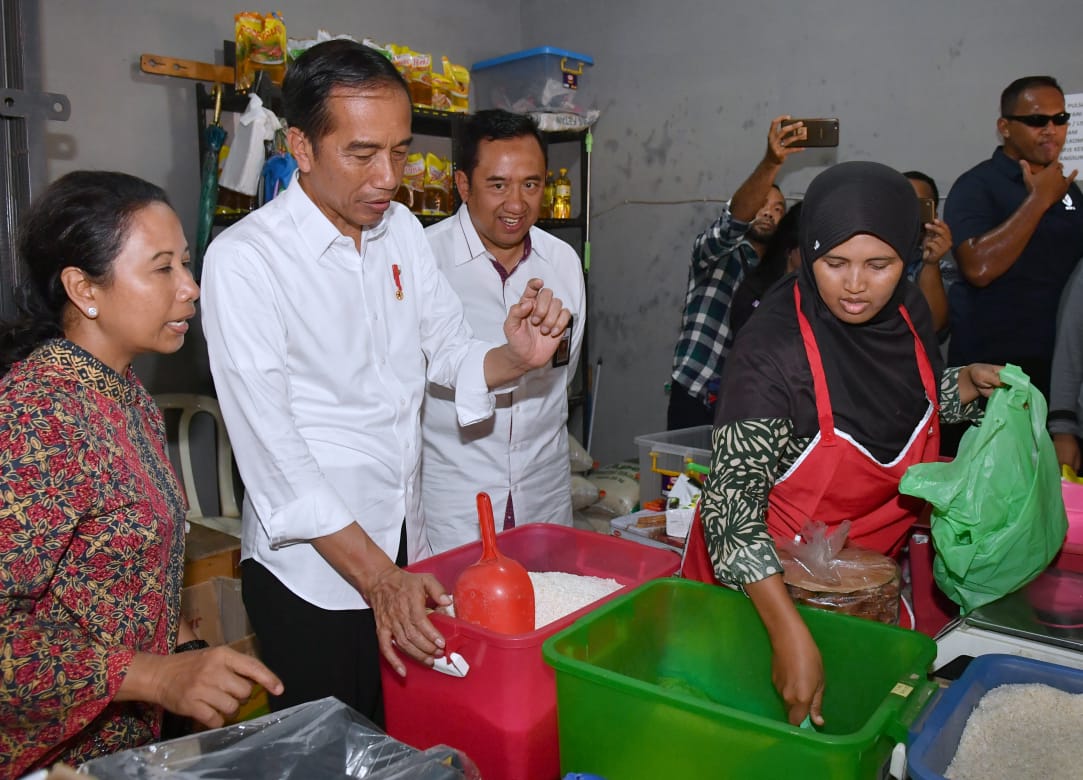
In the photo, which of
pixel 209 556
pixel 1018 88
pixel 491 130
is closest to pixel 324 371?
pixel 491 130

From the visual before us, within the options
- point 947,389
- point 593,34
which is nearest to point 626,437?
point 593,34

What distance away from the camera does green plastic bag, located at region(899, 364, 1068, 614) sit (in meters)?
1.26

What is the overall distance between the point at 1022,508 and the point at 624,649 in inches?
24.3

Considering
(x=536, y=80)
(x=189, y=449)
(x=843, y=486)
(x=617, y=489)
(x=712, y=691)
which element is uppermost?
(x=536, y=80)

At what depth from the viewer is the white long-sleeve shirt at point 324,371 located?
1361 millimetres

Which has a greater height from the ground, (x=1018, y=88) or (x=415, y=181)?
(x=1018, y=88)

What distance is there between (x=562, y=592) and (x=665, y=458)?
97 cm

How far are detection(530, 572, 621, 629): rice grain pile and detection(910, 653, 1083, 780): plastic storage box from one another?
44 cm

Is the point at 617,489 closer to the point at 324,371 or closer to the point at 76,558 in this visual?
the point at 324,371

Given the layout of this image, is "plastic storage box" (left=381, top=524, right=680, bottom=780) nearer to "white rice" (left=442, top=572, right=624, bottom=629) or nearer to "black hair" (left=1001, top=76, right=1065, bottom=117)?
"white rice" (left=442, top=572, right=624, bottom=629)

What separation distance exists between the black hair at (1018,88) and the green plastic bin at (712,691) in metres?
2.57

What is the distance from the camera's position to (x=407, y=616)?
111 cm

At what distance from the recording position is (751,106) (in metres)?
4.03

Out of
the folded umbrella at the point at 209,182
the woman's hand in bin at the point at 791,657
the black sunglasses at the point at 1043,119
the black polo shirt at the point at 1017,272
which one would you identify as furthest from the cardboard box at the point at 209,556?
the black sunglasses at the point at 1043,119
